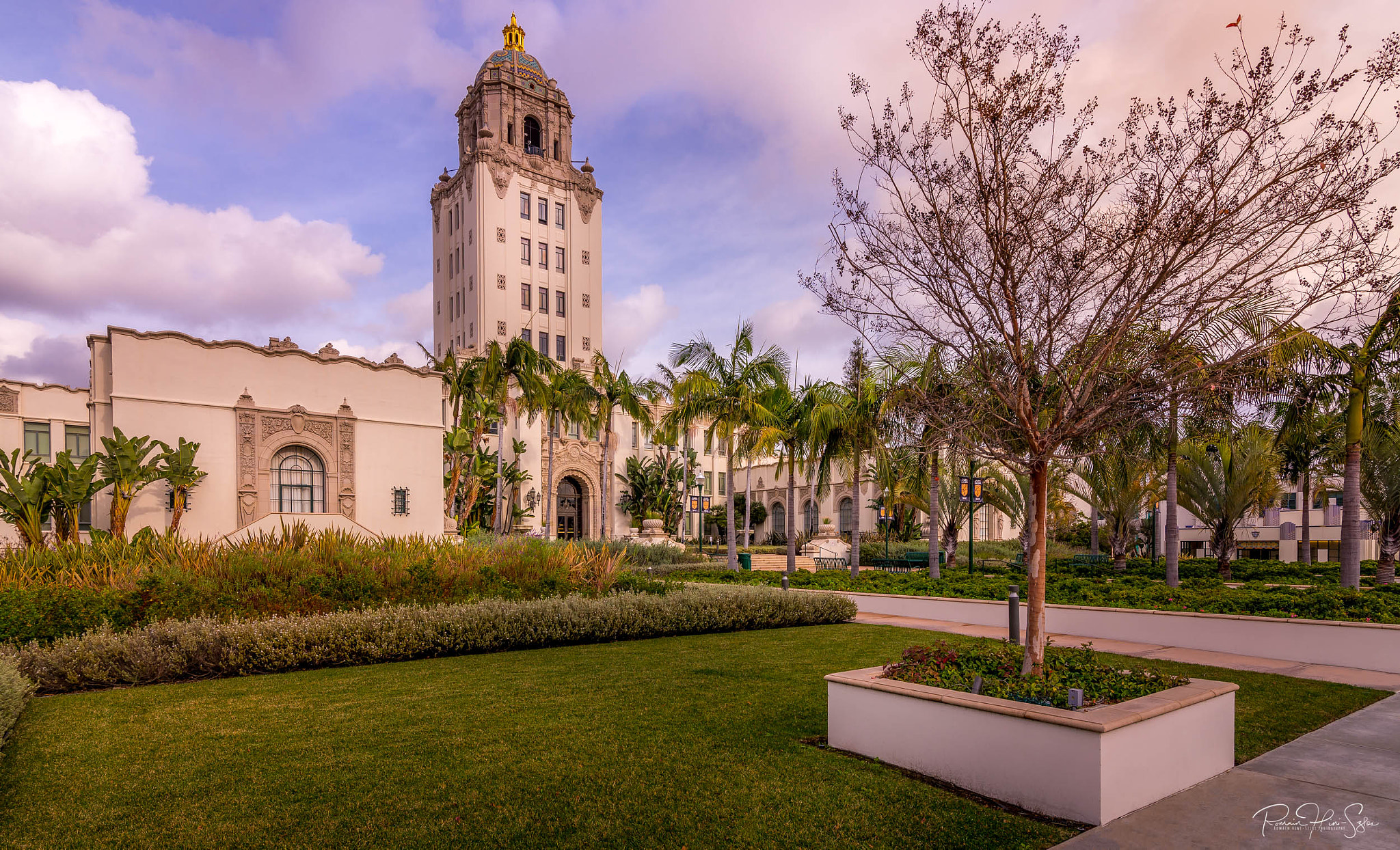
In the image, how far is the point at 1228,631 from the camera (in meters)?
11.3

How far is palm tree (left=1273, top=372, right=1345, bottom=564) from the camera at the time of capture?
1395 centimetres

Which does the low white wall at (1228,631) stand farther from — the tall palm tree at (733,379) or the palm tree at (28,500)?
the palm tree at (28,500)

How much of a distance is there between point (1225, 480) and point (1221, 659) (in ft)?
55.1

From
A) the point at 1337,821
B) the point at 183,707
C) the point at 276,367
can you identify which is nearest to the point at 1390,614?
the point at 1337,821

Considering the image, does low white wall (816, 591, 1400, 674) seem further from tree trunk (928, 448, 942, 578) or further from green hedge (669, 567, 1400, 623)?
tree trunk (928, 448, 942, 578)

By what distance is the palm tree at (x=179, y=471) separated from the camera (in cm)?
2020

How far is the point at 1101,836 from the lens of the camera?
432 centimetres

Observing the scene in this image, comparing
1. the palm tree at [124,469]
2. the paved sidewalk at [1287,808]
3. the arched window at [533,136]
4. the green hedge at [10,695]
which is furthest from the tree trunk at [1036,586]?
the arched window at [533,136]

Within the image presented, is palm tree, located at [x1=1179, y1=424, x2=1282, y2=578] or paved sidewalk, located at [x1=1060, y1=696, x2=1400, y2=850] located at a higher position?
palm tree, located at [x1=1179, y1=424, x2=1282, y2=578]

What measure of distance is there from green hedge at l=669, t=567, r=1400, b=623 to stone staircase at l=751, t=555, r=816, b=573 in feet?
32.0

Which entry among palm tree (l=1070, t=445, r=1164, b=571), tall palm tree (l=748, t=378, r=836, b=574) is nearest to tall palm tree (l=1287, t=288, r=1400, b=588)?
palm tree (l=1070, t=445, r=1164, b=571)

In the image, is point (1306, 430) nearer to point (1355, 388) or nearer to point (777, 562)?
point (1355, 388)

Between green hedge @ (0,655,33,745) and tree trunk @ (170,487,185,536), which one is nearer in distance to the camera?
green hedge @ (0,655,33,745)

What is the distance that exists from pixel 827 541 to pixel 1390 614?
26948 mm
